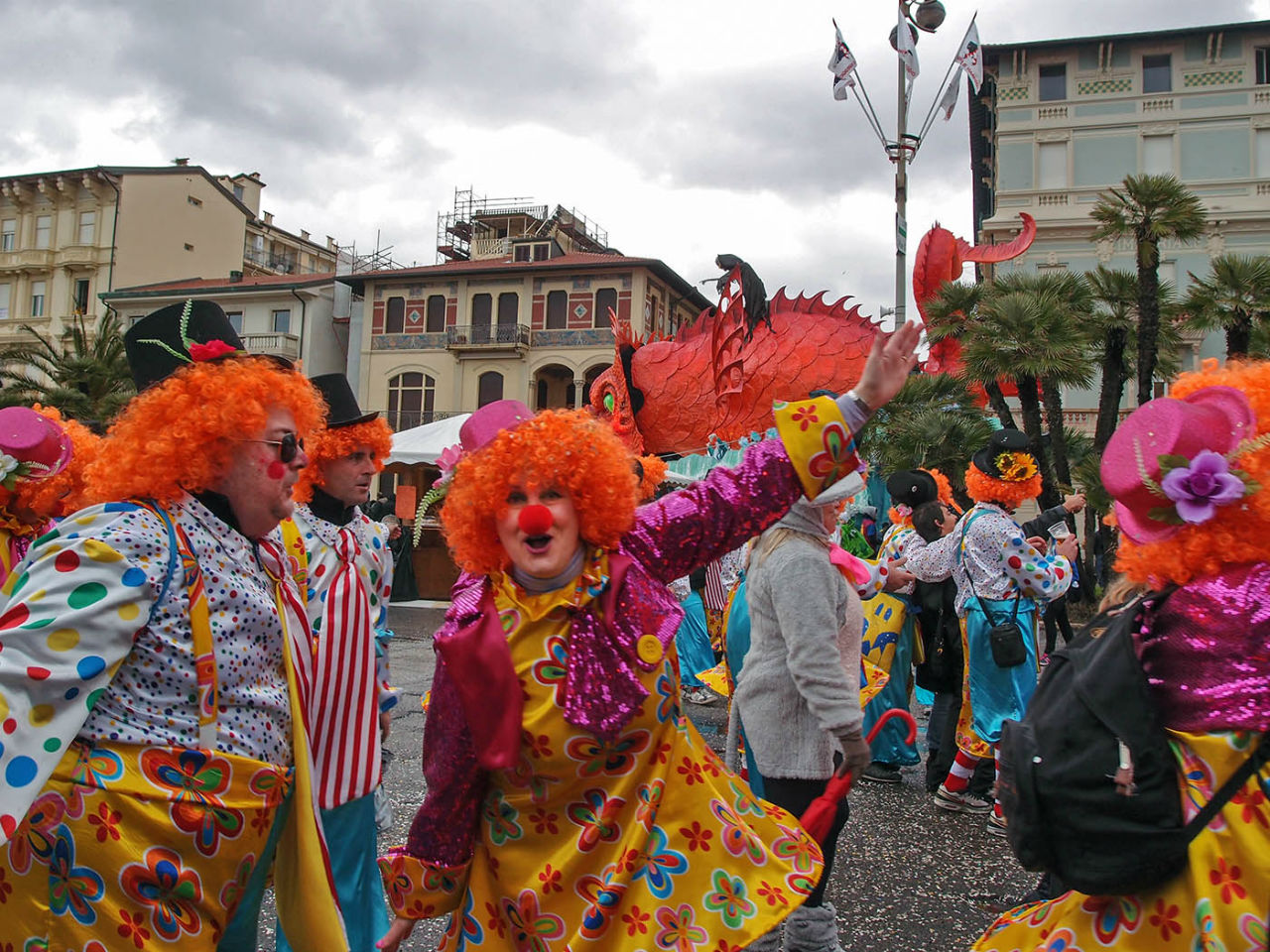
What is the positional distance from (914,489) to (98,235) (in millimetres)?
42490

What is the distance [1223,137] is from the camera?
29.4 metres

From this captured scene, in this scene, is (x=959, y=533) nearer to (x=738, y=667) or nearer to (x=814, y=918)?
(x=738, y=667)

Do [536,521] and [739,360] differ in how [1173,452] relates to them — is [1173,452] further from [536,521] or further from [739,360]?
[739,360]

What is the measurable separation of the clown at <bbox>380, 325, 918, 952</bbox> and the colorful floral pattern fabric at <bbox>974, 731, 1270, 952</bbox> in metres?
0.69

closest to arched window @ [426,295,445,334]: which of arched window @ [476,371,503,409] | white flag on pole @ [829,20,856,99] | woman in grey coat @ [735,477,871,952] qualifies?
arched window @ [476,371,503,409]

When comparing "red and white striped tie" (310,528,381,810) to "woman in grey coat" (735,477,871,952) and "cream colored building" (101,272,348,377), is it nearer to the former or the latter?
"woman in grey coat" (735,477,871,952)

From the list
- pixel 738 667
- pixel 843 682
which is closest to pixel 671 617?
pixel 843 682

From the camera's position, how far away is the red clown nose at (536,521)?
2320mm

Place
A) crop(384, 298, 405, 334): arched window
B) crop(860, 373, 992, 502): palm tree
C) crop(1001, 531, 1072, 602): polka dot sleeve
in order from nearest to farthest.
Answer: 1. crop(1001, 531, 1072, 602): polka dot sleeve
2. crop(860, 373, 992, 502): palm tree
3. crop(384, 298, 405, 334): arched window

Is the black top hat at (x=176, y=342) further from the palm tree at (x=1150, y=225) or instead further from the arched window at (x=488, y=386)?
the arched window at (x=488, y=386)

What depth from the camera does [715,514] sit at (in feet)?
7.72

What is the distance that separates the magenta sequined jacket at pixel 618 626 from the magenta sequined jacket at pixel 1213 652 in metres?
0.84

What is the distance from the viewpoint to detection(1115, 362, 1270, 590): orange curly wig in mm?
1757

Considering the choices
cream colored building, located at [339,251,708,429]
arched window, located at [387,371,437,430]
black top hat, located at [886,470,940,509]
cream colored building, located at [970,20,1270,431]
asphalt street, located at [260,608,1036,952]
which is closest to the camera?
asphalt street, located at [260,608,1036,952]
